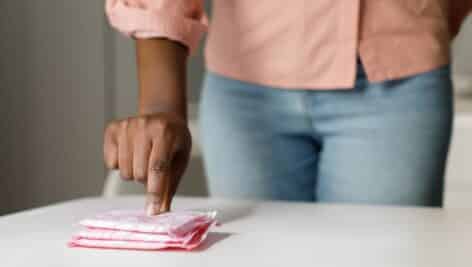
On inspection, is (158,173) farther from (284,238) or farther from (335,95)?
(335,95)

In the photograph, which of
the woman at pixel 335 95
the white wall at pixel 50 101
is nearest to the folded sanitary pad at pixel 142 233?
the woman at pixel 335 95

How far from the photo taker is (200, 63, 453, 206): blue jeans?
0.96 m

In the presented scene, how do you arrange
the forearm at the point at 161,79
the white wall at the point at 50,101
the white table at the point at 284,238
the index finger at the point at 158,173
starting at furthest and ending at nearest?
the white wall at the point at 50,101
the forearm at the point at 161,79
the index finger at the point at 158,173
the white table at the point at 284,238

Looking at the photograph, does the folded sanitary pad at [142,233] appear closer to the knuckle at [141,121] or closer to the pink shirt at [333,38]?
the knuckle at [141,121]

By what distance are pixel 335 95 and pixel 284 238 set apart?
33 cm

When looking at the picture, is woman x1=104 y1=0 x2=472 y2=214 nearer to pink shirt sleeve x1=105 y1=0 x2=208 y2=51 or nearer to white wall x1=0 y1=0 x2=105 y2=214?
pink shirt sleeve x1=105 y1=0 x2=208 y2=51

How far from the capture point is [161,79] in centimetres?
84

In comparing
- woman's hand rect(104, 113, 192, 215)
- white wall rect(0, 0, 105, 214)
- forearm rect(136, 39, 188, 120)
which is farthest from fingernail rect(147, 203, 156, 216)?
white wall rect(0, 0, 105, 214)

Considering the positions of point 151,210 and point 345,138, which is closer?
point 151,210

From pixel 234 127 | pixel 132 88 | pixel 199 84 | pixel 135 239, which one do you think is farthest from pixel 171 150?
pixel 199 84

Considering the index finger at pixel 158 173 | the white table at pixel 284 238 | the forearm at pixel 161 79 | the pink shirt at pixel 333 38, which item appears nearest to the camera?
the white table at pixel 284 238

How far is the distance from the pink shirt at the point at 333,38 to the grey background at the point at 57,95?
72cm

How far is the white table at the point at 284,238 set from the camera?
0.59 m

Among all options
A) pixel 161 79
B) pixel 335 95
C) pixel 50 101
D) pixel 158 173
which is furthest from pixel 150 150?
pixel 50 101
